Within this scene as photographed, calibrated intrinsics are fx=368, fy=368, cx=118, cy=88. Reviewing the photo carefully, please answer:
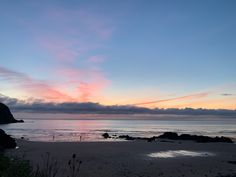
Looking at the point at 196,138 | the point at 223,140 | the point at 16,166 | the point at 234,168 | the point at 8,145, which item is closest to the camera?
the point at 16,166

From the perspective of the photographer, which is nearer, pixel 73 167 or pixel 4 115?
pixel 73 167

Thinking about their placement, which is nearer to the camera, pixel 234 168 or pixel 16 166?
pixel 16 166

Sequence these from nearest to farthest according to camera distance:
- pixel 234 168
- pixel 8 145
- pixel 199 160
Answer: pixel 234 168, pixel 199 160, pixel 8 145

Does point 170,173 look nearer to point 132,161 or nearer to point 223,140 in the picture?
point 132,161

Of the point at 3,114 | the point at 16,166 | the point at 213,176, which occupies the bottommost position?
the point at 213,176

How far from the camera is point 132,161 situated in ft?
91.5

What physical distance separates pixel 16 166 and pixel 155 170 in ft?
58.8

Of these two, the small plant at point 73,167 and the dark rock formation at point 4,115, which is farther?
the dark rock formation at point 4,115

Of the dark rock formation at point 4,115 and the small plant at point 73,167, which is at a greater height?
the dark rock formation at point 4,115

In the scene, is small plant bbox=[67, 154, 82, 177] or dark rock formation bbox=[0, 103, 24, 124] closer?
small plant bbox=[67, 154, 82, 177]

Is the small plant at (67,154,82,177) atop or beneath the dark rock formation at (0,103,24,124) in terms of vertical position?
beneath

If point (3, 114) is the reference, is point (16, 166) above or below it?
below

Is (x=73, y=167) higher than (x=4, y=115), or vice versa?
(x=4, y=115)

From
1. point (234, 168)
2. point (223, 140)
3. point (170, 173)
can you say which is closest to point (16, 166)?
point (170, 173)
